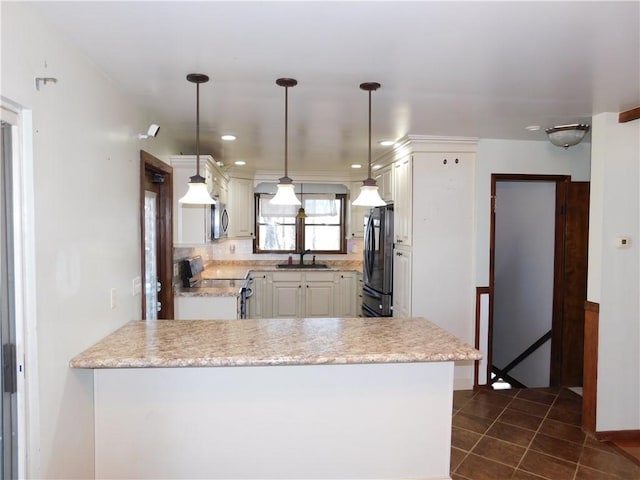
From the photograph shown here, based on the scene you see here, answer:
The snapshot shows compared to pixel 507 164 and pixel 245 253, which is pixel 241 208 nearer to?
pixel 245 253

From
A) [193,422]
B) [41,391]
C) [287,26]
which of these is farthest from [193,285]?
[287,26]

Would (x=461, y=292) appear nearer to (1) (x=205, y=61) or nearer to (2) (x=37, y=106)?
(1) (x=205, y=61)

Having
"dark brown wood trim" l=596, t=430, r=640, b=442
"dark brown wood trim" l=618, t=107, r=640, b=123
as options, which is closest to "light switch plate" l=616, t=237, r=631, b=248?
"dark brown wood trim" l=618, t=107, r=640, b=123

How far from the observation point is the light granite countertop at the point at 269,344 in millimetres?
1877

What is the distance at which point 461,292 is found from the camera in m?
3.72

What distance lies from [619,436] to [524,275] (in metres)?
1.97

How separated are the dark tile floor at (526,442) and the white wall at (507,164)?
1.08m

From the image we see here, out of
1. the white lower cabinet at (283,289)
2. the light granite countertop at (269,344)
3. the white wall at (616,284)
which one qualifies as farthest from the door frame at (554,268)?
the white lower cabinet at (283,289)

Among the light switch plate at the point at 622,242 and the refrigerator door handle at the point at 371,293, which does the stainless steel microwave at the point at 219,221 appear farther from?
the light switch plate at the point at 622,242

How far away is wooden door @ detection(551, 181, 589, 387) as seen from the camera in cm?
384

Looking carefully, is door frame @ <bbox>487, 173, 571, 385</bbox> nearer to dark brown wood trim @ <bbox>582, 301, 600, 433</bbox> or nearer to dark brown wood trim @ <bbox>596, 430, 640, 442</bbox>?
dark brown wood trim @ <bbox>582, 301, 600, 433</bbox>

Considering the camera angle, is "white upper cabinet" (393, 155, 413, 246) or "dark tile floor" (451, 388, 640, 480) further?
"white upper cabinet" (393, 155, 413, 246)

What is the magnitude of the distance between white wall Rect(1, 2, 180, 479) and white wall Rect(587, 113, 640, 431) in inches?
127

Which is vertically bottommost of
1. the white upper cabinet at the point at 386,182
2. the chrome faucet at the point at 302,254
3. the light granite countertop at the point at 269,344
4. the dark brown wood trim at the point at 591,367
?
the dark brown wood trim at the point at 591,367
